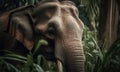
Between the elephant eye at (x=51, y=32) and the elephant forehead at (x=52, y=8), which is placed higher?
the elephant forehead at (x=52, y=8)

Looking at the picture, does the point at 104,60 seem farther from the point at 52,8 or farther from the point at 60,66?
the point at 52,8

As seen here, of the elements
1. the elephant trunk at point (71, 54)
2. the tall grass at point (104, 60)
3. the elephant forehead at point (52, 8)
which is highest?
the elephant forehead at point (52, 8)

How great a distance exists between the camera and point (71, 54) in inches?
253

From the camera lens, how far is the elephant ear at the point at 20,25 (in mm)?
7244

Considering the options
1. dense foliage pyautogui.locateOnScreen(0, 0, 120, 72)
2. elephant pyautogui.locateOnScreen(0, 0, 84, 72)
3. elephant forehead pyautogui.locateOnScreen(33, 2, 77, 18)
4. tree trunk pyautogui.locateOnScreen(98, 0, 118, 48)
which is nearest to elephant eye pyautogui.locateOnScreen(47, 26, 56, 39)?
elephant pyautogui.locateOnScreen(0, 0, 84, 72)

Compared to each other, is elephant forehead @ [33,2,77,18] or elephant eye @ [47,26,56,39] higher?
elephant forehead @ [33,2,77,18]

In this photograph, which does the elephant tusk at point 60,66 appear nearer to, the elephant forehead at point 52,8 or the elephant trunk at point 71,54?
the elephant trunk at point 71,54

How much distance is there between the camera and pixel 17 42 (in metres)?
7.27

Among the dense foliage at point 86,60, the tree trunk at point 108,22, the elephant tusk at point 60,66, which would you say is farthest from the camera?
the tree trunk at point 108,22

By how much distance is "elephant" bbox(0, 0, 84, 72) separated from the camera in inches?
256

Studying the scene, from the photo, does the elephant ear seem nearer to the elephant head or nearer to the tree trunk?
the elephant head

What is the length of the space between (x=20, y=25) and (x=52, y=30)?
56 cm

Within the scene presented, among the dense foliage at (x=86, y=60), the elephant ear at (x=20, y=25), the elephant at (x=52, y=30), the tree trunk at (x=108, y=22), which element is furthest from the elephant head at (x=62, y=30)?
the tree trunk at (x=108, y=22)

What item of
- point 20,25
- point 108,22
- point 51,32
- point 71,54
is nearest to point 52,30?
point 51,32
